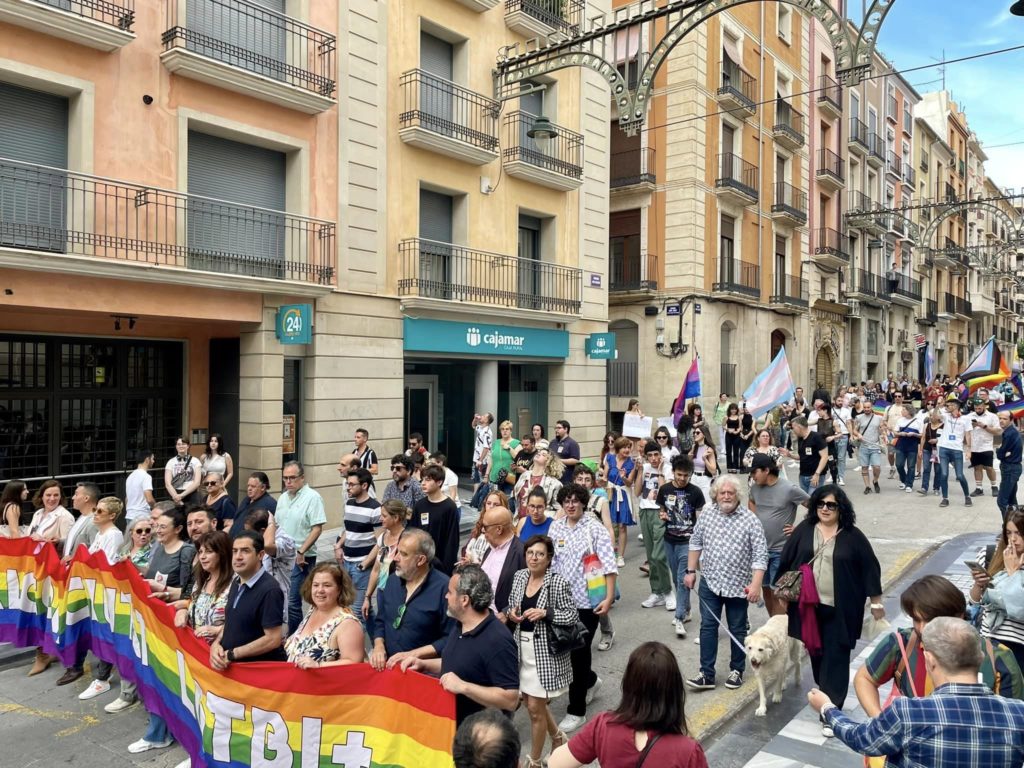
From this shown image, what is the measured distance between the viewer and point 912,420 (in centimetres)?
1473

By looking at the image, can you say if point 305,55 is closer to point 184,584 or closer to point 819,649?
point 184,584

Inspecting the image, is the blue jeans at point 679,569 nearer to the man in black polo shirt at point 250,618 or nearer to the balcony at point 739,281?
the man in black polo shirt at point 250,618

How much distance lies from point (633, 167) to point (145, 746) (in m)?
22.2

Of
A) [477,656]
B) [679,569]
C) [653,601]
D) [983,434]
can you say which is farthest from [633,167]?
[477,656]

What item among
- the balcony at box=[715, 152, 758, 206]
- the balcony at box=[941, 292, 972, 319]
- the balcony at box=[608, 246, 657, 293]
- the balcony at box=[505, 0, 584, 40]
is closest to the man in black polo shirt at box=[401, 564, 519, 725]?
the balcony at box=[505, 0, 584, 40]

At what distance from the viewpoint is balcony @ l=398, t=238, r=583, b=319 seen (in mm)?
14250

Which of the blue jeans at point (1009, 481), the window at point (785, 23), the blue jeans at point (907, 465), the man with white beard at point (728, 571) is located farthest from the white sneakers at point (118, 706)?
the window at point (785, 23)

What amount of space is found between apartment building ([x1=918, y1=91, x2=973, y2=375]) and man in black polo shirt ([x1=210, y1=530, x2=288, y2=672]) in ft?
163

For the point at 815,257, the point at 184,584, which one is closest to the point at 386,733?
the point at 184,584

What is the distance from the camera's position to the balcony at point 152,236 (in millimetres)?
9766

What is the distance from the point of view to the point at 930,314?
45.4m

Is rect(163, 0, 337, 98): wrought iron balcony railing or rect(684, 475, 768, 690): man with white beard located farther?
rect(163, 0, 337, 98): wrought iron balcony railing

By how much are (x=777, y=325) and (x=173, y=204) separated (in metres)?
22.2

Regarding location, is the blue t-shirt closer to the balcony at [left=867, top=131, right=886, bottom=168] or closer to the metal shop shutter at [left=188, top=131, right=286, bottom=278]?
the metal shop shutter at [left=188, top=131, right=286, bottom=278]
